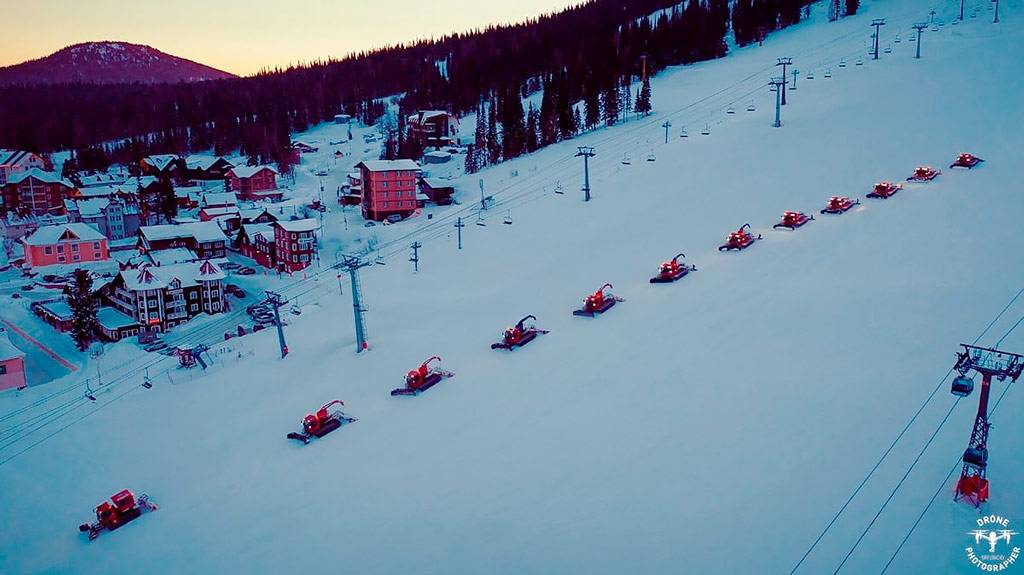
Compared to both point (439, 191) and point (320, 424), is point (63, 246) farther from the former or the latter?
point (320, 424)

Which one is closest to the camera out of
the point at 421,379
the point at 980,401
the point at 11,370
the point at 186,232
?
the point at 980,401

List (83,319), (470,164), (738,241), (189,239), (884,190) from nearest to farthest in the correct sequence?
(738,241), (884,190), (83,319), (189,239), (470,164)

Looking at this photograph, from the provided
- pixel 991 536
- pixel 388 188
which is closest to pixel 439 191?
pixel 388 188

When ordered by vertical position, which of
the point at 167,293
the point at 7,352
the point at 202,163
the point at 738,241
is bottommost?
the point at 167,293

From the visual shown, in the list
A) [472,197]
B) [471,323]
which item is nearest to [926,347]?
[471,323]

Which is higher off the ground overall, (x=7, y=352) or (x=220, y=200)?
(x=7, y=352)
